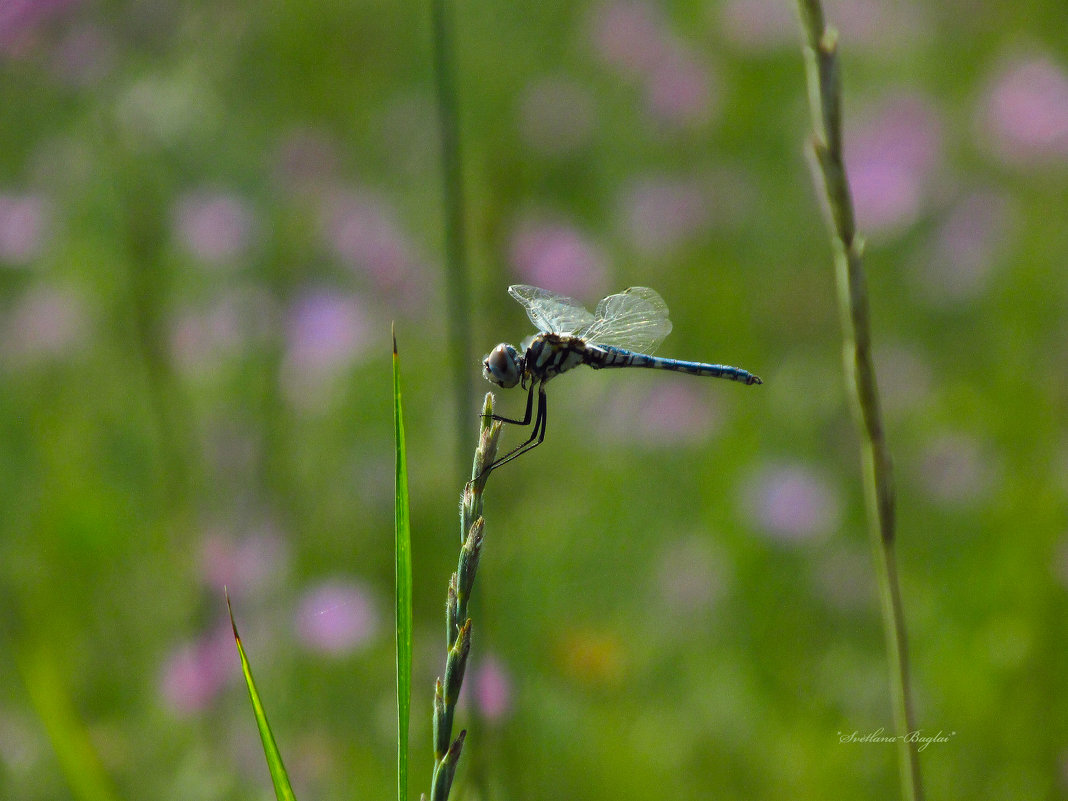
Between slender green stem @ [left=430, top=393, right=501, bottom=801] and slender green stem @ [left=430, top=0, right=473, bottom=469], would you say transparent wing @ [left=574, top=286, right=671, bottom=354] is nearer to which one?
slender green stem @ [left=430, top=0, right=473, bottom=469]

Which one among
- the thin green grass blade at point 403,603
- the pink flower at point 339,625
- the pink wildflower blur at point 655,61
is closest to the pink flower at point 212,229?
the pink flower at point 339,625

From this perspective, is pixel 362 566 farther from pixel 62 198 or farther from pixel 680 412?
pixel 62 198

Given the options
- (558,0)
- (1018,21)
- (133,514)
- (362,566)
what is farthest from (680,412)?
(558,0)

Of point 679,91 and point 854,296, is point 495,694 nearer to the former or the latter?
point 854,296

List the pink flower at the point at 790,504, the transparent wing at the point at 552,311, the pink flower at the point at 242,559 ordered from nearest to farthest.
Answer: the transparent wing at the point at 552,311 → the pink flower at the point at 242,559 → the pink flower at the point at 790,504

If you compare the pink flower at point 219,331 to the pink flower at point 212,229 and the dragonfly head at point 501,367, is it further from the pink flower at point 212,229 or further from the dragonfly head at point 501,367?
the dragonfly head at point 501,367
